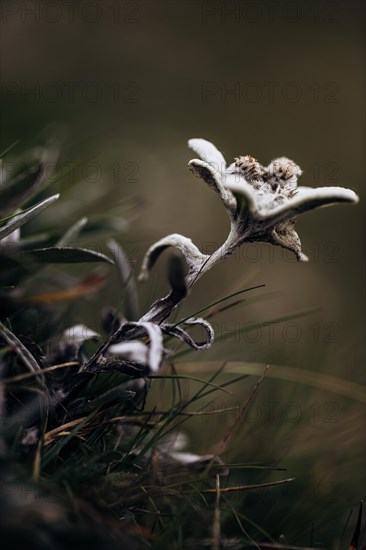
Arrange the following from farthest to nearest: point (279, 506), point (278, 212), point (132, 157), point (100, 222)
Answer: point (132, 157) → point (100, 222) → point (279, 506) → point (278, 212)

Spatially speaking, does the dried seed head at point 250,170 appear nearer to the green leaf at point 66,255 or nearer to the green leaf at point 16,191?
the green leaf at point 66,255

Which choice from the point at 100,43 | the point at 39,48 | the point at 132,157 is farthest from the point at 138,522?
the point at 100,43

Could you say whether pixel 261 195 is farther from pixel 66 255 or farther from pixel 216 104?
pixel 216 104

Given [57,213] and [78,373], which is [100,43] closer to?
[57,213]

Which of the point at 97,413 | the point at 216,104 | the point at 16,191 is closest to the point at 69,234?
the point at 16,191

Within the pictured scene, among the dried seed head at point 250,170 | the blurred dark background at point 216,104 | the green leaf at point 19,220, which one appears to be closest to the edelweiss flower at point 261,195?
the dried seed head at point 250,170
